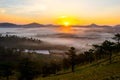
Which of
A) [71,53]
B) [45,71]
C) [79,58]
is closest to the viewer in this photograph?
[71,53]

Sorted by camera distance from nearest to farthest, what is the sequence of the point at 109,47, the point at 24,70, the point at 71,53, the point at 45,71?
the point at 24,70 → the point at 109,47 → the point at 71,53 → the point at 45,71

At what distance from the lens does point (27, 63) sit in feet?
292

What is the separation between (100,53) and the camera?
157125 mm

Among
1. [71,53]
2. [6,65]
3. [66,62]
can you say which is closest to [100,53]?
[66,62]

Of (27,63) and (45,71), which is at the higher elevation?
(27,63)

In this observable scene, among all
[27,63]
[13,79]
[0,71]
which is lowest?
[13,79]

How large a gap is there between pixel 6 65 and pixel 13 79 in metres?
37.8

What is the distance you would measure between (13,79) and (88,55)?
53925 millimetres

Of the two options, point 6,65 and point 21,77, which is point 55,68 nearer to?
point 6,65

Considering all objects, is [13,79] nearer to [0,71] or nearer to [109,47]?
[0,71]

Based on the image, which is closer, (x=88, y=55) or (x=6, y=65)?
(x=6, y=65)

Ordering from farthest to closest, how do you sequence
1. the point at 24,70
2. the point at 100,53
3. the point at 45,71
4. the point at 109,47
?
1. the point at 100,53
2. the point at 45,71
3. the point at 109,47
4. the point at 24,70

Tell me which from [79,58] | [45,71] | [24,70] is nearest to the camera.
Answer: [24,70]

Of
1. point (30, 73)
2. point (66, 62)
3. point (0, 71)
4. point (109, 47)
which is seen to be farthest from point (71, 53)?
point (66, 62)
